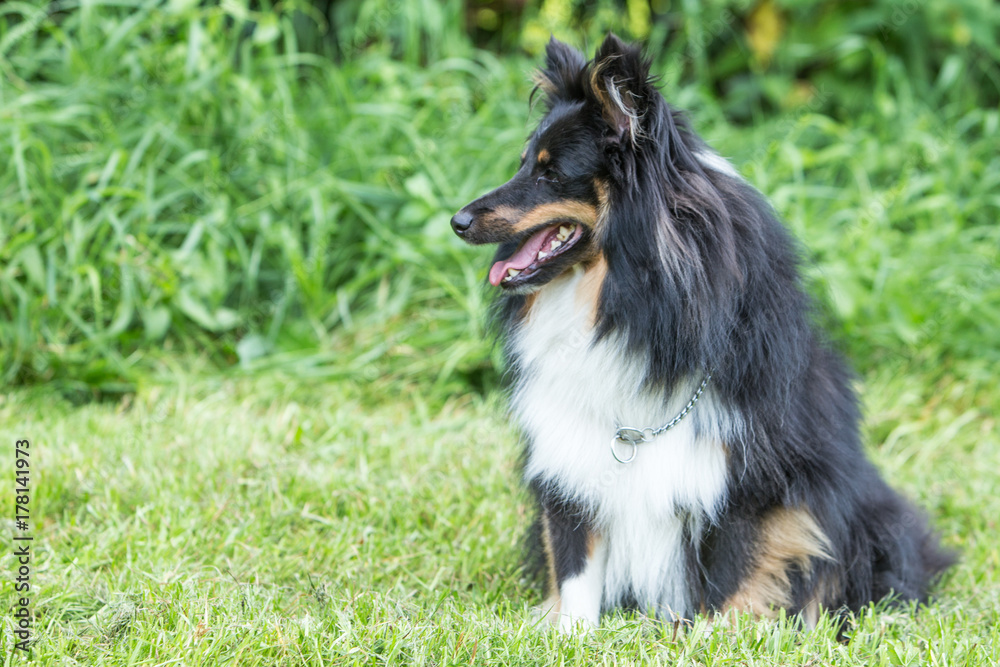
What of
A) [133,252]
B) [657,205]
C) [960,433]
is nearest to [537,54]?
[133,252]

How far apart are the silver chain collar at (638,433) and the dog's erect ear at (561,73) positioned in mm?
931

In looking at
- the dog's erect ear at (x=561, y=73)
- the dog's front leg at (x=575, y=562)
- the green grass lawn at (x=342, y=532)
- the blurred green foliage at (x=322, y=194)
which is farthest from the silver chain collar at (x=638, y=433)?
the blurred green foliage at (x=322, y=194)

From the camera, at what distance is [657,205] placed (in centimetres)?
234

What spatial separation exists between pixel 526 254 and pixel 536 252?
34 millimetres

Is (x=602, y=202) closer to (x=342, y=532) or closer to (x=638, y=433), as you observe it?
(x=638, y=433)

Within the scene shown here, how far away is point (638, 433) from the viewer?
98.3 inches

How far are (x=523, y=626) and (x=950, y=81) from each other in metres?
5.38

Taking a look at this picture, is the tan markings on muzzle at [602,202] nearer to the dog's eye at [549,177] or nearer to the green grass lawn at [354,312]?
the dog's eye at [549,177]

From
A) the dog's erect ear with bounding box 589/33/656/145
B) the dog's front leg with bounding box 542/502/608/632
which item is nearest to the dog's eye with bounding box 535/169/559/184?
the dog's erect ear with bounding box 589/33/656/145

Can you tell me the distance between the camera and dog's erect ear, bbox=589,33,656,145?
7.54 feet

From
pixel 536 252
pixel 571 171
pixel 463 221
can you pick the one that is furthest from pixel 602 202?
pixel 463 221

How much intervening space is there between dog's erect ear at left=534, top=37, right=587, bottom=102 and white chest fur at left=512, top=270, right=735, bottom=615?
1.76 ft

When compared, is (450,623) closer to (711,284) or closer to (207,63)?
(711,284)

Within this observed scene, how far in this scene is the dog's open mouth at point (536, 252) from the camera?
98.0 inches
